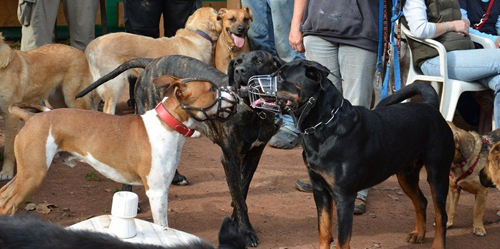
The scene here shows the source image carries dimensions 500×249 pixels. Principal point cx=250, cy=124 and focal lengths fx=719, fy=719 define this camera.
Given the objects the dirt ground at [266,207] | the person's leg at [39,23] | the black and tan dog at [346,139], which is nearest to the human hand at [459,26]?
the dirt ground at [266,207]

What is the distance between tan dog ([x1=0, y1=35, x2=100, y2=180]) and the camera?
695cm

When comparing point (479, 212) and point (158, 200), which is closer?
point (158, 200)

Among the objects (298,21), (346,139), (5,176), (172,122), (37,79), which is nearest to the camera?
(346,139)

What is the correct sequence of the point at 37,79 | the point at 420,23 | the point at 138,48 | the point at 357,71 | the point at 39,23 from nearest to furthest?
the point at 357,71 → the point at 37,79 → the point at 420,23 → the point at 138,48 → the point at 39,23

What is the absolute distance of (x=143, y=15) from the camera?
382 inches

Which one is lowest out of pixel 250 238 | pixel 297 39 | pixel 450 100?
pixel 250 238

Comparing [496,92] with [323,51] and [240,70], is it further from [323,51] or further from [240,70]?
[240,70]

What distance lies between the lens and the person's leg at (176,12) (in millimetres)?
9805

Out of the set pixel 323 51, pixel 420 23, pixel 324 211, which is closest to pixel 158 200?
pixel 324 211

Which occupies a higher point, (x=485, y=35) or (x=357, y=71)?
(x=357, y=71)

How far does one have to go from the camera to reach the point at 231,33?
30.0 ft

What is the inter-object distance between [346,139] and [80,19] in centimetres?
565

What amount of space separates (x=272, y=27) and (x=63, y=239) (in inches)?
307

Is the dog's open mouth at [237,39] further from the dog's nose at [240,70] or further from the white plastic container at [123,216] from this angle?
the white plastic container at [123,216]
